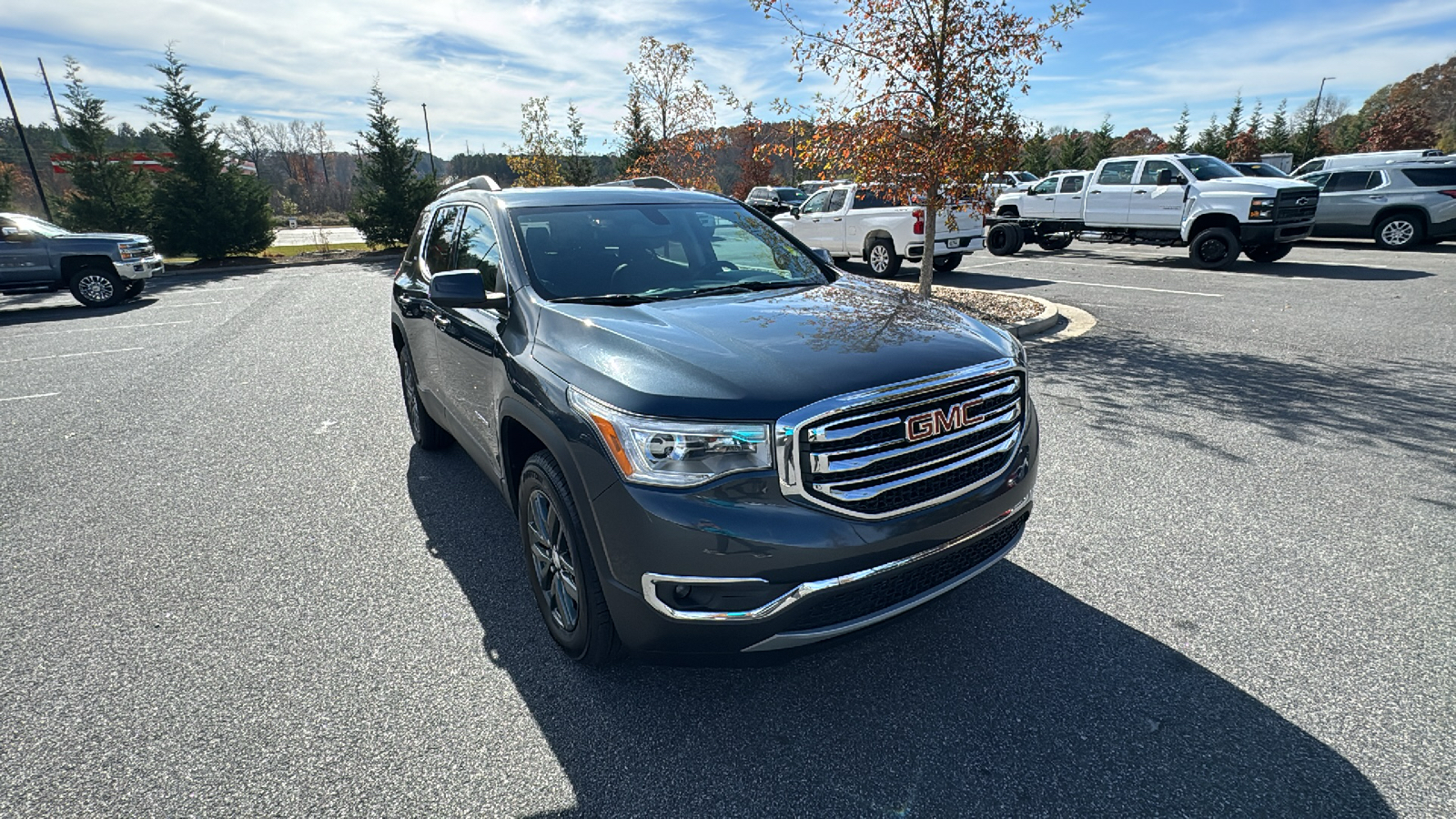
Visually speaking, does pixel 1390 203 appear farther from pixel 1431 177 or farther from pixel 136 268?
pixel 136 268

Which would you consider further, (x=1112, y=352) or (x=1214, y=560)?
(x=1112, y=352)

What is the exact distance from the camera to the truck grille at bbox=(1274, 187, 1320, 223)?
13164mm

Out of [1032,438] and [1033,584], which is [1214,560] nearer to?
[1033,584]

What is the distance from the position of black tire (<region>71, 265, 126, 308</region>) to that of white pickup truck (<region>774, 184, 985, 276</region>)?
43.2 feet

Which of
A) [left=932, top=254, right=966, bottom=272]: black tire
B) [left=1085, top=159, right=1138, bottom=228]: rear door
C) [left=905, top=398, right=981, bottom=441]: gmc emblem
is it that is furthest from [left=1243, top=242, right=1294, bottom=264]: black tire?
[left=905, top=398, right=981, bottom=441]: gmc emblem

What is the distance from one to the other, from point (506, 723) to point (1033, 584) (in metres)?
2.30

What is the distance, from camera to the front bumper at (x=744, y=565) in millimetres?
2070

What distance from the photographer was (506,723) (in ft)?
8.17

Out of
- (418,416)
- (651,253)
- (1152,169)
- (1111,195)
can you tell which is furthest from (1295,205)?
(418,416)

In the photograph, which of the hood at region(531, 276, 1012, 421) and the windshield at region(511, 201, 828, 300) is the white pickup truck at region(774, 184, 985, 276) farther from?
the hood at region(531, 276, 1012, 421)

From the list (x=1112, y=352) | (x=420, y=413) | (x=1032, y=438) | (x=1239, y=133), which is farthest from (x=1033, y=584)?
(x=1239, y=133)

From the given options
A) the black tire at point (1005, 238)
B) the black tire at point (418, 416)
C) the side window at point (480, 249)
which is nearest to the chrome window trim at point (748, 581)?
the side window at point (480, 249)

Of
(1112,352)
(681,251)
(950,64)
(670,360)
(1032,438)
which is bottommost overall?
(1112,352)

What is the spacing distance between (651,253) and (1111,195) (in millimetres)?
15910
